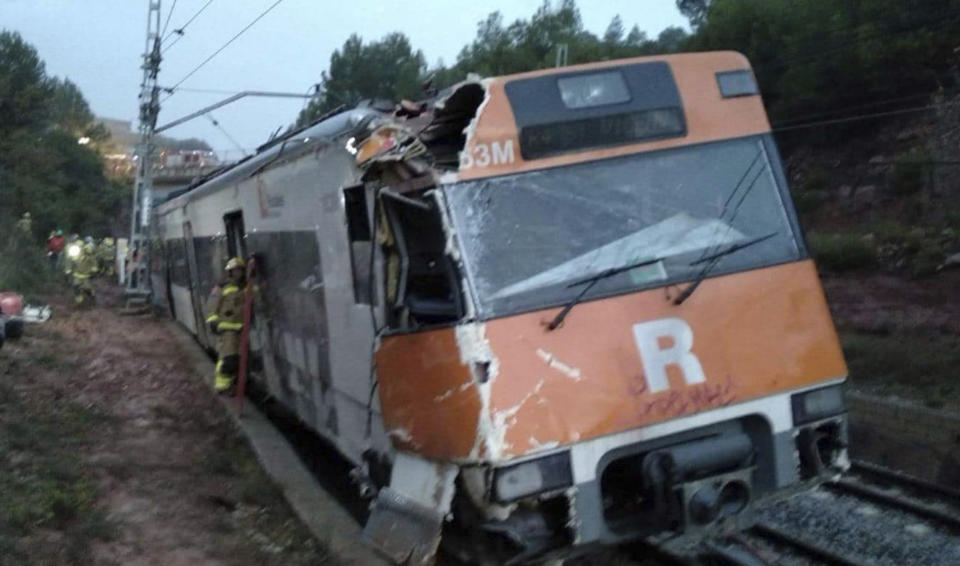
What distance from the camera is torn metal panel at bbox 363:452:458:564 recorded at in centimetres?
590

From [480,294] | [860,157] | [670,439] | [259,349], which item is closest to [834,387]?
[670,439]

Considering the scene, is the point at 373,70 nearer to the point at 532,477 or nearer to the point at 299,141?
the point at 299,141

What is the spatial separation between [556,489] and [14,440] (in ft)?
17.4

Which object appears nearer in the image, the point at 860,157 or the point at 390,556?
the point at 390,556

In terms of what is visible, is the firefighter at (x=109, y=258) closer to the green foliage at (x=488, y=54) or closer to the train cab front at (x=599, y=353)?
the green foliage at (x=488, y=54)

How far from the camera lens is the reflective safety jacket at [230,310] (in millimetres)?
12594

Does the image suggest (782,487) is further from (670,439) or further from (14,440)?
(14,440)

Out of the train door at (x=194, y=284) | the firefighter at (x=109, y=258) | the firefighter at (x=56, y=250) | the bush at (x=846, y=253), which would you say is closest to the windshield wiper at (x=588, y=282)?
the train door at (x=194, y=284)

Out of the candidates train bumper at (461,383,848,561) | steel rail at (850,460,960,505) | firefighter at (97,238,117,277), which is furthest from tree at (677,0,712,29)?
train bumper at (461,383,848,561)

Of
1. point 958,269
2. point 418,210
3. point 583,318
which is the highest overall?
point 418,210

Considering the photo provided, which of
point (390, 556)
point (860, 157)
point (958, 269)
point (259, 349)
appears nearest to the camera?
point (390, 556)

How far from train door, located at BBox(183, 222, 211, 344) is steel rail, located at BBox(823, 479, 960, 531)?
10.6 meters

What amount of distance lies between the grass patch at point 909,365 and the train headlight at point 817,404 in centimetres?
773

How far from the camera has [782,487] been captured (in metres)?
6.30
